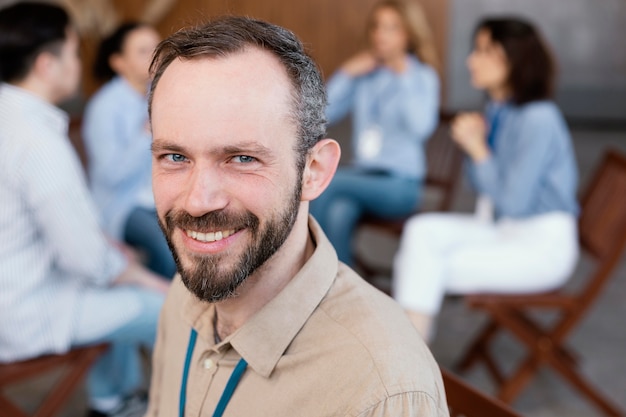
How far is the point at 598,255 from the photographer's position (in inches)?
102

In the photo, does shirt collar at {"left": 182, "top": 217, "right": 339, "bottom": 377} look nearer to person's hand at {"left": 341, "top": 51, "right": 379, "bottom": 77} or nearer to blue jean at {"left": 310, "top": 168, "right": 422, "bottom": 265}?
blue jean at {"left": 310, "top": 168, "right": 422, "bottom": 265}

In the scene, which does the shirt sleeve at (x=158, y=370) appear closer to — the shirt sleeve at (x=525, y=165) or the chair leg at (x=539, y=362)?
the chair leg at (x=539, y=362)

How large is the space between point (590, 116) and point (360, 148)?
4.23m

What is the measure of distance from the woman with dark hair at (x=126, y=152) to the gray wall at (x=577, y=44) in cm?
437

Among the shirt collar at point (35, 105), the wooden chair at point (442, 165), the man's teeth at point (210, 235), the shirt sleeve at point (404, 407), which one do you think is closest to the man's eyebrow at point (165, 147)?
the man's teeth at point (210, 235)

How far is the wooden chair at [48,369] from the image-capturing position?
1.99 meters

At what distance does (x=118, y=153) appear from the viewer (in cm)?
288

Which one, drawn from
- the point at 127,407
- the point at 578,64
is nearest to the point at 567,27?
the point at 578,64

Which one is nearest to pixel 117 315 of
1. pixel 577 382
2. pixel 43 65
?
pixel 43 65

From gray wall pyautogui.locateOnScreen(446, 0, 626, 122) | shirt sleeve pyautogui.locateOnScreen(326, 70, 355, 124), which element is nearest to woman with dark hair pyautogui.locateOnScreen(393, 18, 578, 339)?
shirt sleeve pyautogui.locateOnScreen(326, 70, 355, 124)

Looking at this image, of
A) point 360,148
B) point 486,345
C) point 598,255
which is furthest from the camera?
point 360,148

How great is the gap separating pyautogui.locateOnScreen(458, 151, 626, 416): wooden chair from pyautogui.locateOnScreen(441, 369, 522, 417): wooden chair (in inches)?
47.9

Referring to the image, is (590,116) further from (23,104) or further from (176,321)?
(176,321)

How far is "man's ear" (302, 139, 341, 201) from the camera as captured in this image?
104cm
